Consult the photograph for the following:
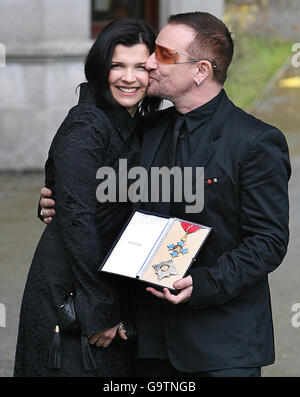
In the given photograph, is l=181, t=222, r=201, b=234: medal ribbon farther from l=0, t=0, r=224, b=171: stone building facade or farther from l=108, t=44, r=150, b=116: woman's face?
l=0, t=0, r=224, b=171: stone building facade

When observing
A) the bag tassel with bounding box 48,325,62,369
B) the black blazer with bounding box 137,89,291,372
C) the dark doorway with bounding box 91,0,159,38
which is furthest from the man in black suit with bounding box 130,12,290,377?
the dark doorway with bounding box 91,0,159,38

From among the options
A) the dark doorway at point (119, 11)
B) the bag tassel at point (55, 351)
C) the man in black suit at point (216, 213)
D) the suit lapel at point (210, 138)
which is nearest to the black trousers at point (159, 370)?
the man in black suit at point (216, 213)

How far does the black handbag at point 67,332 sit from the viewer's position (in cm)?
361

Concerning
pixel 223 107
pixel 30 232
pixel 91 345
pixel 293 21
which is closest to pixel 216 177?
pixel 223 107

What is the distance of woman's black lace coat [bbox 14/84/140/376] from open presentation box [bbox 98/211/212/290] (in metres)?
0.12

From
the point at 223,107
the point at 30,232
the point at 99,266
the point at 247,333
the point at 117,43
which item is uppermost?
the point at 117,43

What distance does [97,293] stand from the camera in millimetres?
3551

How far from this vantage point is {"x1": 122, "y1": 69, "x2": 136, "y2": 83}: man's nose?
360cm

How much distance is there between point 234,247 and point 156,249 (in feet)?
1.00

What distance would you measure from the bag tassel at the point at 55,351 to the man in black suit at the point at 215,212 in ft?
1.02

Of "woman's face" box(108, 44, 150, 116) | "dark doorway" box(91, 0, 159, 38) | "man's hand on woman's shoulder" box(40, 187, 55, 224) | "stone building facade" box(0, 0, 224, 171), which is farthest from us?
"dark doorway" box(91, 0, 159, 38)

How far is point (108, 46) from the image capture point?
141 inches
